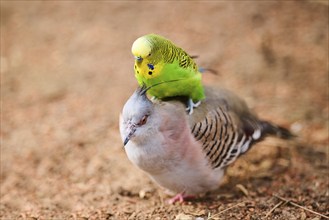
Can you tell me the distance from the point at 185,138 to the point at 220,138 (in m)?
0.46

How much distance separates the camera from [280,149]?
5707 mm

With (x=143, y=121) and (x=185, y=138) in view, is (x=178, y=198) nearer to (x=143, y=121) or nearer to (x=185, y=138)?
(x=185, y=138)

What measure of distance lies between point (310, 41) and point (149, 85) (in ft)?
12.2

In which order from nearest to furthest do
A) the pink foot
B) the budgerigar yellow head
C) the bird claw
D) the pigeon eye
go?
the budgerigar yellow head
the pigeon eye
the bird claw
the pink foot

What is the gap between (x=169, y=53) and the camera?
13.4ft

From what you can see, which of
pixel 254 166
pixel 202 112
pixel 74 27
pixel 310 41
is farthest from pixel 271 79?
pixel 74 27

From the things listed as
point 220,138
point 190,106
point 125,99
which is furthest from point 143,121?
point 125,99

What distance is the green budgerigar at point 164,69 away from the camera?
3.93 metres

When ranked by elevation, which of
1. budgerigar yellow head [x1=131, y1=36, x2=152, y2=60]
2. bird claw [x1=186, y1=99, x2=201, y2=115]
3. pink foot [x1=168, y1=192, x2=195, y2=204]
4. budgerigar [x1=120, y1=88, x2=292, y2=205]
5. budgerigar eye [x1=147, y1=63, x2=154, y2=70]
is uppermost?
budgerigar yellow head [x1=131, y1=36, x2=152, y2=60]

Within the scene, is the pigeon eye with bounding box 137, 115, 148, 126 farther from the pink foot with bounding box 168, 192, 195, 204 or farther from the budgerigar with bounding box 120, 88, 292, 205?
the pink foot with bounding box 168, 192, 195, 204

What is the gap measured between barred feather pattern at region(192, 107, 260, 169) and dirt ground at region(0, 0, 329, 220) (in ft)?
1.11

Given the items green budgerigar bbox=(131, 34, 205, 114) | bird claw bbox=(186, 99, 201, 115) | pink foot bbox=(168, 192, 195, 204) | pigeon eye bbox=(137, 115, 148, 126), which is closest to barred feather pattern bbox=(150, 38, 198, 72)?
green budgerigar bbox=(131, 34, 205, 114)

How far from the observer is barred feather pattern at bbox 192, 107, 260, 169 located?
4.48m

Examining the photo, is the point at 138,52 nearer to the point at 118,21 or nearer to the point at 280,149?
the point at 280,149
